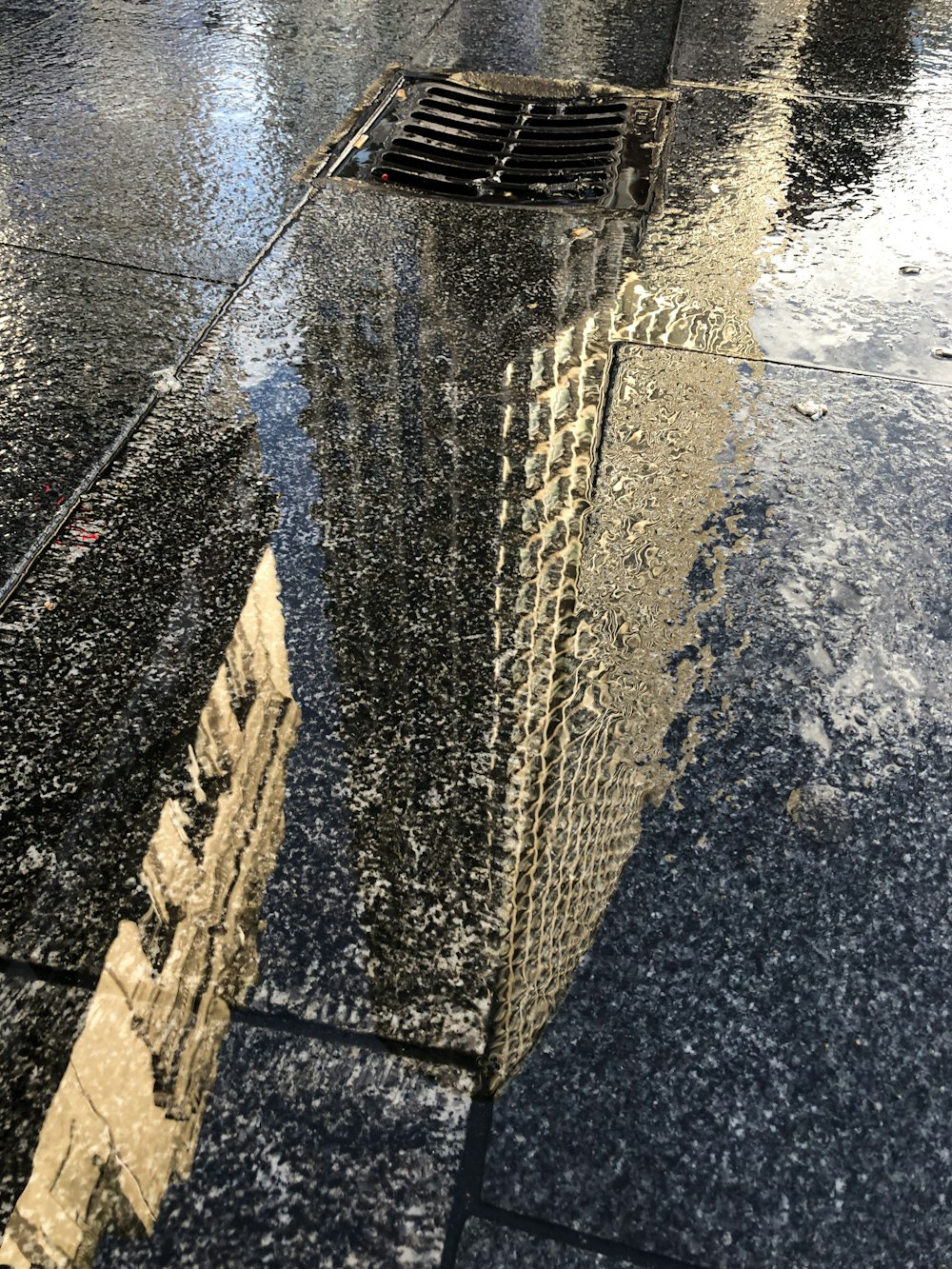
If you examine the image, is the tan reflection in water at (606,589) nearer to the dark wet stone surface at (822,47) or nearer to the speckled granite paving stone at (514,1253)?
the speckled granite paving stone at (514,1253)


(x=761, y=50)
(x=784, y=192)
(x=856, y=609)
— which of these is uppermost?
(x=761, y=50)

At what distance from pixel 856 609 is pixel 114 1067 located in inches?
51.9

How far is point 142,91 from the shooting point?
336 centimetres

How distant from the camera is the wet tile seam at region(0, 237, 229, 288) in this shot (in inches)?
97.6

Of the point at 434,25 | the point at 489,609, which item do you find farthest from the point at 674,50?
the point at 489,609

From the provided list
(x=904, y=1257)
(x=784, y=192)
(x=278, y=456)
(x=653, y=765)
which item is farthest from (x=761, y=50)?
(x=904, y=1257)

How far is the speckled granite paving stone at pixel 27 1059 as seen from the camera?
1.05 meters

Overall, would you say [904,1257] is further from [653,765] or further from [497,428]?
[497,428]

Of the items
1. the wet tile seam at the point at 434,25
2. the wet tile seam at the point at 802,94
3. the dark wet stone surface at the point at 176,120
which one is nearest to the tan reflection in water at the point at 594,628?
the dark wet stone surface at the point at 176,120

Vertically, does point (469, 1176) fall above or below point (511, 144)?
below

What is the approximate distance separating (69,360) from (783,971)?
190 cm

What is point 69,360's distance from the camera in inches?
86.7

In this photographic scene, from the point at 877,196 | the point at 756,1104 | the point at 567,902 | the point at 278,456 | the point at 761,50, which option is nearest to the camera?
the point at 756,1104

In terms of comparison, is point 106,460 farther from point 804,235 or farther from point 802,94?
point 802,94
